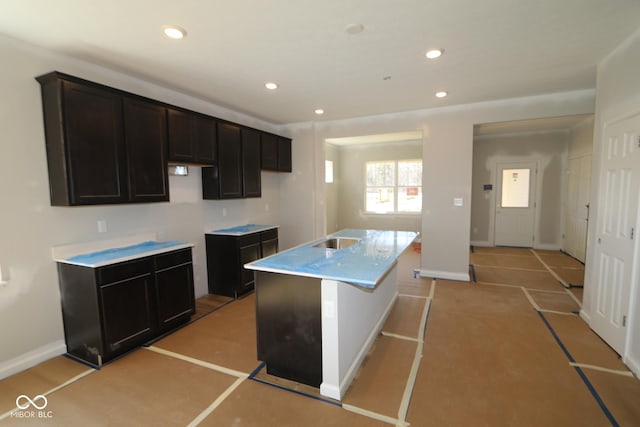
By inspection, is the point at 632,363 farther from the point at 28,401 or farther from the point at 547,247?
the point at 547,247

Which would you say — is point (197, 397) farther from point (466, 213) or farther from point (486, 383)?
point (466, 213)

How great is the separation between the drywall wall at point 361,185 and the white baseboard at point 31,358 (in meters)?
6.88

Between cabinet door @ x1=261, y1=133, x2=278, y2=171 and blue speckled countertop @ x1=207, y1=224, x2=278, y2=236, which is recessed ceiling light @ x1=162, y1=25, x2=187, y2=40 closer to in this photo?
blue speckled countertop @ x1=207, y1=224, x2=278, y2=236

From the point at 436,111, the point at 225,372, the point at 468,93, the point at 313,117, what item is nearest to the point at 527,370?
the point at 225,372

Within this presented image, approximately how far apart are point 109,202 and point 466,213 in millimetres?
4648

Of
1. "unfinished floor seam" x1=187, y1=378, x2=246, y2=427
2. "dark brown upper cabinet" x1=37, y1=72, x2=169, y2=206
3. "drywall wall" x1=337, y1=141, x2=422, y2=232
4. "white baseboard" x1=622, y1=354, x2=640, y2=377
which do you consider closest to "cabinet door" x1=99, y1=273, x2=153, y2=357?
"dark brown upper cabinet" x1=37, y1=72, x2=169, y2=206

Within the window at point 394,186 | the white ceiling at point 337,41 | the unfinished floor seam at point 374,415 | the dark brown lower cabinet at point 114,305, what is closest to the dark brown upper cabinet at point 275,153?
the white ceiling at point 337,41

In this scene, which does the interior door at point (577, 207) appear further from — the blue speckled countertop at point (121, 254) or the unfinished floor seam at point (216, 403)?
the blue speckled countertop at point (121, 254)

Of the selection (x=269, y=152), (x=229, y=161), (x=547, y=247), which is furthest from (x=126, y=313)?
(x=547, y=247)

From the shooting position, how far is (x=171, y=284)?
117 inches

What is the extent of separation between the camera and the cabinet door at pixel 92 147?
2381 mm

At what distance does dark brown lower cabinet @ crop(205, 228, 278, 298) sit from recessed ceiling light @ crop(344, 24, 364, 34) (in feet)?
9.12

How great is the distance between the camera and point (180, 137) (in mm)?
3314

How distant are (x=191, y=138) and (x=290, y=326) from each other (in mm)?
2570
